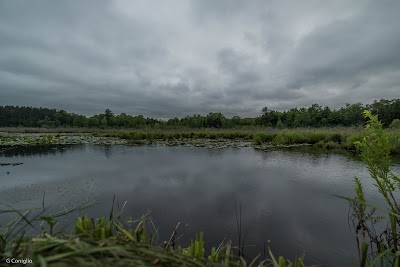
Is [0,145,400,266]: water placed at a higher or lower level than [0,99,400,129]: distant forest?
lower

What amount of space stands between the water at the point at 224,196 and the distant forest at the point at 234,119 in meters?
38.9

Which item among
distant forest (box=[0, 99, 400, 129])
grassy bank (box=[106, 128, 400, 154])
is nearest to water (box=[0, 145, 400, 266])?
grassy bank (box=[106, 128, 400, 154])

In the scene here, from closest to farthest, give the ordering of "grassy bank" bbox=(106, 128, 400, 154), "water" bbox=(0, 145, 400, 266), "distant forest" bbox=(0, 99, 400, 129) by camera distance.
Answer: "water" bbox=(0, 145, 400, 266) → "grassy bank" bbox=(106, 128, 400, 154) → "distant forest" bbox=(0, 99, 400, 129)

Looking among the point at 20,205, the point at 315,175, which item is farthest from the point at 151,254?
the point at 315,175

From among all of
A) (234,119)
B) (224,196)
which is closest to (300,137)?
(224,196)

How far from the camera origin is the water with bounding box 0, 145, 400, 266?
3.28m

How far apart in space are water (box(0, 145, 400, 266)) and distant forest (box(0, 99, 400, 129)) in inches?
1530

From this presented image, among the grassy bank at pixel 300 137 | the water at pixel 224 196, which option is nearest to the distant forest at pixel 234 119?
the grassy bank at pixel 300 137

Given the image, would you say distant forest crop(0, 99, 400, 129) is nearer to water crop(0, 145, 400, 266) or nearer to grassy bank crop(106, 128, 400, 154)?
grassy bank crop(106, 128, 400, 154)

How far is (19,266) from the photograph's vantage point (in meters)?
0.76

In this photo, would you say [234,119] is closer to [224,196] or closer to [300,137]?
[300,137]

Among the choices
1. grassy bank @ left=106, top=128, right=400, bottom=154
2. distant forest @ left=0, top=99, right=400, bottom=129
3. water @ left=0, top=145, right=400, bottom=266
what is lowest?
water @ left=0, top=145, right=400, bottom=266

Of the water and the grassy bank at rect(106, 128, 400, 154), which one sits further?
the grassy bank at rect(106, 128, 400, 154)

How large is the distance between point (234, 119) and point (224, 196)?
248ft
